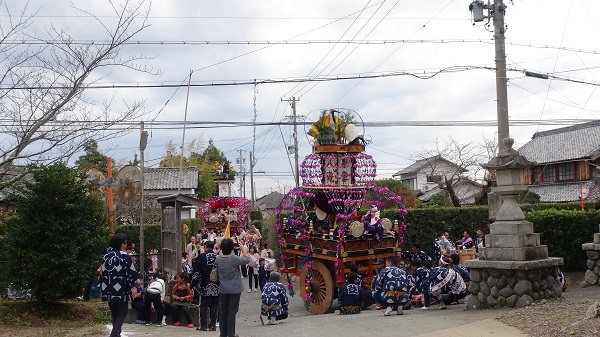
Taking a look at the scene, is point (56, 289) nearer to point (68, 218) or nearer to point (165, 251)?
point (68, 218)

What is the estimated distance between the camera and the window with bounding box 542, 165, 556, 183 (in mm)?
40438

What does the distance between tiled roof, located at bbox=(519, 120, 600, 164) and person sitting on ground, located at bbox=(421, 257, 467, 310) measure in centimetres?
2651

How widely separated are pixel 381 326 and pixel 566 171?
1284 inches

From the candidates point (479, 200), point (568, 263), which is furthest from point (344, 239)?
point (479, 200)

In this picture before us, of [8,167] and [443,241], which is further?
[443,241]

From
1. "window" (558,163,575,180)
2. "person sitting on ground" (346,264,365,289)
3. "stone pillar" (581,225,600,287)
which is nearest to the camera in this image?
"person sitting on ground" (346,264,365,289)

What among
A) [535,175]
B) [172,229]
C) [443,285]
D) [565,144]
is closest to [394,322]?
[443,285]

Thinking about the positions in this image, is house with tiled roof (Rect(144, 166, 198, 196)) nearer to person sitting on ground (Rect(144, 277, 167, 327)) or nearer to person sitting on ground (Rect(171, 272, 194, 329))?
person sitting on ground (Rect(144, 277, 167, 327))

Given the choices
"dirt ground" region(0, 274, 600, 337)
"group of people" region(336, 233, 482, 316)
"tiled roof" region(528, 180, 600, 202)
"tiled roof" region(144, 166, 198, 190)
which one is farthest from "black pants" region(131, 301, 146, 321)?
"tiled roof" region(144, 166, 198, 190)

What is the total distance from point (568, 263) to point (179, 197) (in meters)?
11.8

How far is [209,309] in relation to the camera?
38.2 feet

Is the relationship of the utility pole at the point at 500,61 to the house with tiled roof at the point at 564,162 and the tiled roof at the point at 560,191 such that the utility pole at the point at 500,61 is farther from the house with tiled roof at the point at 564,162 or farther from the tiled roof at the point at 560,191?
the house with tiled roof at the point at 564,162

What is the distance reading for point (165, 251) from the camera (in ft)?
49.1

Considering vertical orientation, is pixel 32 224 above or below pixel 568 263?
above
